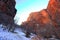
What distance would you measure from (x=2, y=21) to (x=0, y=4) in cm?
496

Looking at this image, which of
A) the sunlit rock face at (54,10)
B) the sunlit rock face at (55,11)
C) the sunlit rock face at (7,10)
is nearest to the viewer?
the sunlit rock face at (7,10)

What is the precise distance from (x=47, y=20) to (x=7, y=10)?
3392 cm

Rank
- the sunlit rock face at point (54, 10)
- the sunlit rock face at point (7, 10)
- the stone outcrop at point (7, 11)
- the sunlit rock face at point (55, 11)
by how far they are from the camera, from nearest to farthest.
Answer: the stone outcrop at point (7, 11)
the sunlit rock face at point (7, 10)
the sunlit rock face at point (55, 11)
the sunlit rock face at point (54, 10)

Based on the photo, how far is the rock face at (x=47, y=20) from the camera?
58303mm

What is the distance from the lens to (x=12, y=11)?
4012cm

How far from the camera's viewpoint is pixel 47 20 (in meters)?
69.4

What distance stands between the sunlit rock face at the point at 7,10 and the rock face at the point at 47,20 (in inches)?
659

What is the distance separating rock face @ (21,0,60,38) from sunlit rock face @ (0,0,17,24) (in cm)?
1673

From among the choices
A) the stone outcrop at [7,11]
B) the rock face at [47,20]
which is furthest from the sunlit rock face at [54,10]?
the stone outcrop at [7,11]

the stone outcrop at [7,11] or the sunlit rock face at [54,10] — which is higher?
the sunlit rock face at [54,10]

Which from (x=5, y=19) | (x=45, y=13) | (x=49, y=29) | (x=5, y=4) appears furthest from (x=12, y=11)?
Result: (x=45, y=13)

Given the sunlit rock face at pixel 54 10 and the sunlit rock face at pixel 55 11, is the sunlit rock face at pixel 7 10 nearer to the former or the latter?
the sunlit rock face at pixel 55 11

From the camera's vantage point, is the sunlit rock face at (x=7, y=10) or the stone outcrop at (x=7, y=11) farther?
the sunlit rock face at (x=7, y=10)

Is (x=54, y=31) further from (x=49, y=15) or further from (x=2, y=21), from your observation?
(x=2, y=21)
